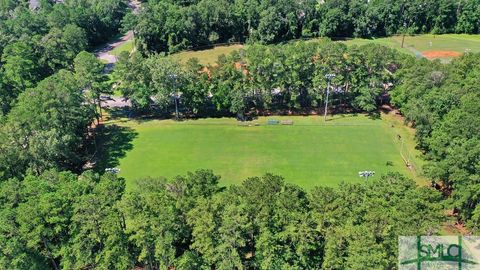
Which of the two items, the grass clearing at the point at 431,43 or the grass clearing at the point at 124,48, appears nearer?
the grass clearing at the point at 431,43

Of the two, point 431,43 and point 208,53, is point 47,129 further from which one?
point 431,43

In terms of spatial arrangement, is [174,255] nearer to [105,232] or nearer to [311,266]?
[105,232]

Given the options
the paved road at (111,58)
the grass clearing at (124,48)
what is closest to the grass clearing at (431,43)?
the grass clearing at (124,48)

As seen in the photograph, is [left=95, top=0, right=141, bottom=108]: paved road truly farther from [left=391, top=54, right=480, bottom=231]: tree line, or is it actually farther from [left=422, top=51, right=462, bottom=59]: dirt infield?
[left=422, top=51, right=462, bottom=59]: dirt infield

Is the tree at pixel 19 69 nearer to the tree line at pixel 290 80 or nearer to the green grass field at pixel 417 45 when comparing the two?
the tree line at pixel 290 80

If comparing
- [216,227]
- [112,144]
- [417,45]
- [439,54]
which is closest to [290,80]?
[112,144]
